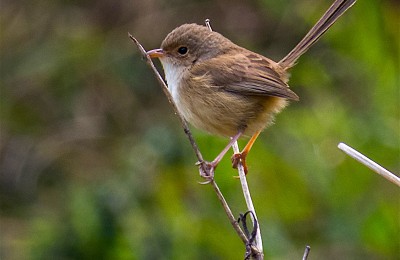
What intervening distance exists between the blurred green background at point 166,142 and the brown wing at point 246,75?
2.02ft

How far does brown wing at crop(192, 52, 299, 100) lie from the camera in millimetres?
5258

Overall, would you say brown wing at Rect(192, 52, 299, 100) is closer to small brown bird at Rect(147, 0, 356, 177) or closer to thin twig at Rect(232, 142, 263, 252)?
small brown bird at Rect(147, 0, 356, 177)

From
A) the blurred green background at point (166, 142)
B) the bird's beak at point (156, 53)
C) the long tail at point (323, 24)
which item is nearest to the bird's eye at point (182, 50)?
the bird's beak at point (156, 53)

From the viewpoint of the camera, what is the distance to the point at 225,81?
5406 mm

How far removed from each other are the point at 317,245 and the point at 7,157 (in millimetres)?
3495

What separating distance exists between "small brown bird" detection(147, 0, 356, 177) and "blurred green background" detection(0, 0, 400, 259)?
1.80ft

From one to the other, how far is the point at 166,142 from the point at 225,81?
1.33 metres

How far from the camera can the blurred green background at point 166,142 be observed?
5844 mm

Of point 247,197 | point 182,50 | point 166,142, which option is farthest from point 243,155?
point 166,142

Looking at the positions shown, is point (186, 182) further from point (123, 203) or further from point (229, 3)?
point (229, 3)

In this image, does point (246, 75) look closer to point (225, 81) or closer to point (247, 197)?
point (225, 81)

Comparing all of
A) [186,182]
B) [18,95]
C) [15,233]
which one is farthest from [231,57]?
[18,95]

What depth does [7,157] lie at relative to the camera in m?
8.38

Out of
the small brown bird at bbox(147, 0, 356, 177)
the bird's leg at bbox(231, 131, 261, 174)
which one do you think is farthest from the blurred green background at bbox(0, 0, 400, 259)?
the small brown bird at bbox(147, 0, 356, 177)
